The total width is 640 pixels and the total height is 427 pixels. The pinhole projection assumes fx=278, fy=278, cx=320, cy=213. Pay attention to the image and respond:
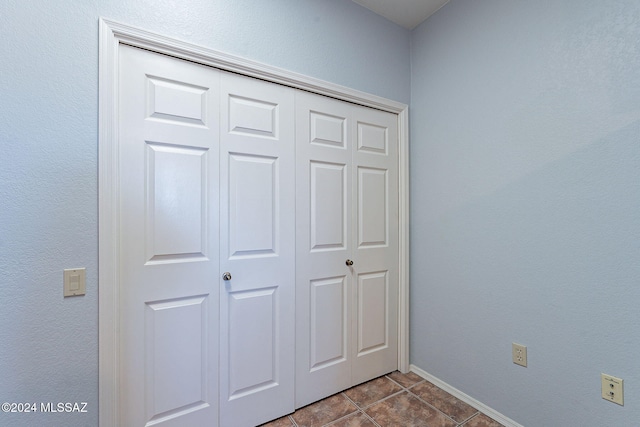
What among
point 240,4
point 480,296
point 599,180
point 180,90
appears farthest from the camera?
point 480,296

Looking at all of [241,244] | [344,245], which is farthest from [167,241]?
[344,245]

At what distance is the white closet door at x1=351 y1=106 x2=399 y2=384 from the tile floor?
154 mm

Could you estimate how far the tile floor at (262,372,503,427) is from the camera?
1555mm

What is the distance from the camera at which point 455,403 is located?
173cm

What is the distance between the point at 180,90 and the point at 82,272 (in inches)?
36.0

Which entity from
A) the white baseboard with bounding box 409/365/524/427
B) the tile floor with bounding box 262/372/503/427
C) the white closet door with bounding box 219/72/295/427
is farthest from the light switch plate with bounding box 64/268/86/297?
the white baseboard with bounding box 409/365/524/427

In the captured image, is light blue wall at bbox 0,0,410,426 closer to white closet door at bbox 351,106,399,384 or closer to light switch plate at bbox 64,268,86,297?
light switch plate at bbox 64,268,86,297

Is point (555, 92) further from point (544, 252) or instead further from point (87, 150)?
point (87, 150)

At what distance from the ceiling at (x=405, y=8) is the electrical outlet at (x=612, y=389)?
89.0 inches

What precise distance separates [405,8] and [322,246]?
1721 millimetres

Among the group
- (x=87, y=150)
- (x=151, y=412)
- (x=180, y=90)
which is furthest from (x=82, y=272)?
(x=180, y=90)

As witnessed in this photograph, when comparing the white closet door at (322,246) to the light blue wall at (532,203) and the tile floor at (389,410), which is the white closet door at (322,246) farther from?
the light blue wall at (532,203)

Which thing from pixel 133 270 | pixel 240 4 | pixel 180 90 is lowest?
pixel 133 270

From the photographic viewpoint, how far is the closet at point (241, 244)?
1270mm
